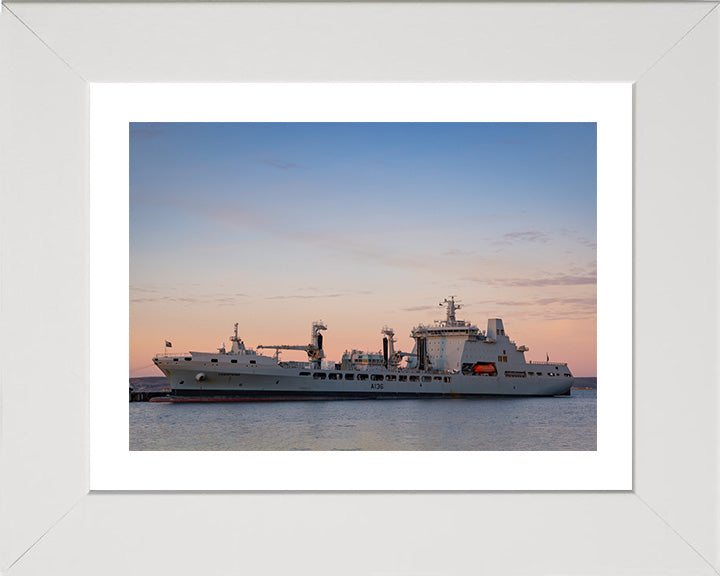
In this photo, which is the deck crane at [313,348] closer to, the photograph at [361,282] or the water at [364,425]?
the photograph at [361,282]

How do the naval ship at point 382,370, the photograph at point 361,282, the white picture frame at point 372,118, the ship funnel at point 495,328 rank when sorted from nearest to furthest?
the white picture frame at point 372,118 < the naval ship at point 382,370 < the photograph at point 361,282 < the ship funnel at point 495,328

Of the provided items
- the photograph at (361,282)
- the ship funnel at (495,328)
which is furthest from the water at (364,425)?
the ship funnel at (495,328)

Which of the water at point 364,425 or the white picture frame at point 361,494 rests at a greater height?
the white picture frame at point 361,494

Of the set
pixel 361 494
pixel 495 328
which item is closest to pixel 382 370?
pixel 495 328

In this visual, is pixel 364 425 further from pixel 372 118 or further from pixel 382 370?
pixel 372 118

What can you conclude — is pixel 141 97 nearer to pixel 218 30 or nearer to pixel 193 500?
pixel 218 30

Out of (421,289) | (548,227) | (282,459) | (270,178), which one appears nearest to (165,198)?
(270,178)

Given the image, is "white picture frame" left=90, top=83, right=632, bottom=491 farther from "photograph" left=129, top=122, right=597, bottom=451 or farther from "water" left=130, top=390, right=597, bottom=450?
"photograph" left=129, top=122, right=597, bottom=451
